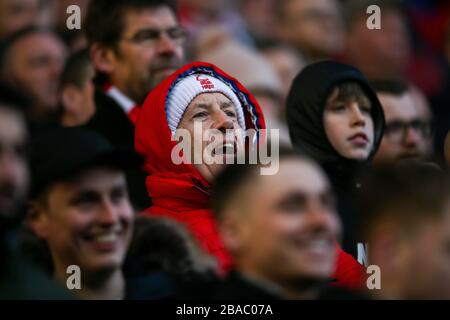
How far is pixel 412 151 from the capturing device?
691 centimetres

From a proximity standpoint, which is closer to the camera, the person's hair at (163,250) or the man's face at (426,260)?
the man's face at (426,260)

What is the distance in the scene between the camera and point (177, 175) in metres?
5.86

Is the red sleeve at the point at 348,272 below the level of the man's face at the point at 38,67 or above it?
below

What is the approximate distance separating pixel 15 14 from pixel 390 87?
217 centimetres

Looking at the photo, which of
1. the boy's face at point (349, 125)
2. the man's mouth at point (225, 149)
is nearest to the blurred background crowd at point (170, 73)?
the boy's face at point (349, 125)

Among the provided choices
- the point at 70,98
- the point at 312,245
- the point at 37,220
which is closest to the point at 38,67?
the point at 70,98

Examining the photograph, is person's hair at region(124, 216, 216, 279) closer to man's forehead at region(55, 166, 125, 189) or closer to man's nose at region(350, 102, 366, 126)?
man's forehead at region(55, 166, 125, 189)

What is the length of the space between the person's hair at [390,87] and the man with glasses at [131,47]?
105 centimetres

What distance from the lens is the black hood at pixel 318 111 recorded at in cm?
631

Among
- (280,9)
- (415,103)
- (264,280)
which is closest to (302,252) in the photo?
(264,280)

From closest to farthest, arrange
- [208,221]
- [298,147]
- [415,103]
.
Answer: [208,221] → [298,147] → [415,103]

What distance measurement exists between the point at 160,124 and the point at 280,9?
3.85m

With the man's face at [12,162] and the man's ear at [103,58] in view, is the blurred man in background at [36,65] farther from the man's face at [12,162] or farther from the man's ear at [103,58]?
the man's face at [12,162]
